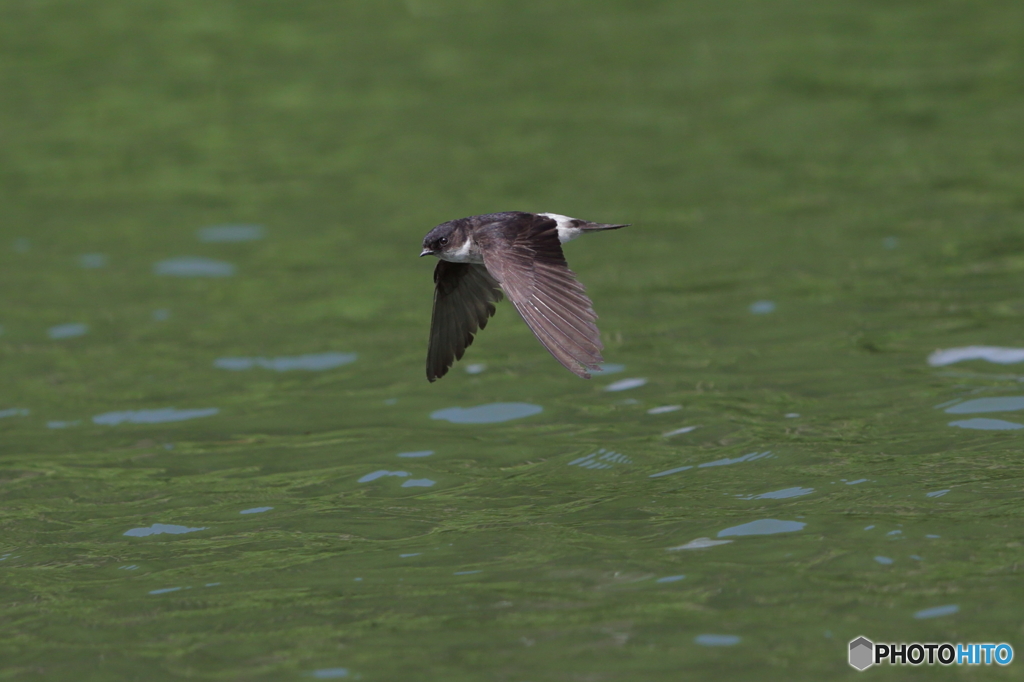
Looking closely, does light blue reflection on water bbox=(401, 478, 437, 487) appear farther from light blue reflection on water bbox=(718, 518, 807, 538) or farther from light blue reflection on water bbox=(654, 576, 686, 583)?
light blue reflection on water bbox=(654, 576, 686, 583)

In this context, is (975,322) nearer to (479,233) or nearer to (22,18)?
(479,233)

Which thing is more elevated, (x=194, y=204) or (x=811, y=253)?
(x=194, y=204)

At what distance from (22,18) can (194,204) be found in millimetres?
5725

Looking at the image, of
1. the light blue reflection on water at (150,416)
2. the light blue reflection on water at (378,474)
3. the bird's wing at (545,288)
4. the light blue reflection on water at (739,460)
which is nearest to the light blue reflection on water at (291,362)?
the light blue reflection on water at (150,416)

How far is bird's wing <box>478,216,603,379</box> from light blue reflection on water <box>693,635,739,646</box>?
43.6 inches

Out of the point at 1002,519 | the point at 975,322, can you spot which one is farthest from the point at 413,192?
the point at 1002,519

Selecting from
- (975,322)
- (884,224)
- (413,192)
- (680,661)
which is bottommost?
(680,661)

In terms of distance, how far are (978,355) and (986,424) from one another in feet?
4.15

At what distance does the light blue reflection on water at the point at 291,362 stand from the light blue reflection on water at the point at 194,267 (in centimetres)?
211

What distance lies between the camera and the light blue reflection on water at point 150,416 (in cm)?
959

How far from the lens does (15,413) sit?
988cm

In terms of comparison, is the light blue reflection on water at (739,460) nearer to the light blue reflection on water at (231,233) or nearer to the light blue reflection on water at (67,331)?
the light blue reflection on water at (67,331)

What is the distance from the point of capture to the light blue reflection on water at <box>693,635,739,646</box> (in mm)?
5602

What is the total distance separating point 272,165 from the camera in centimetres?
1548
